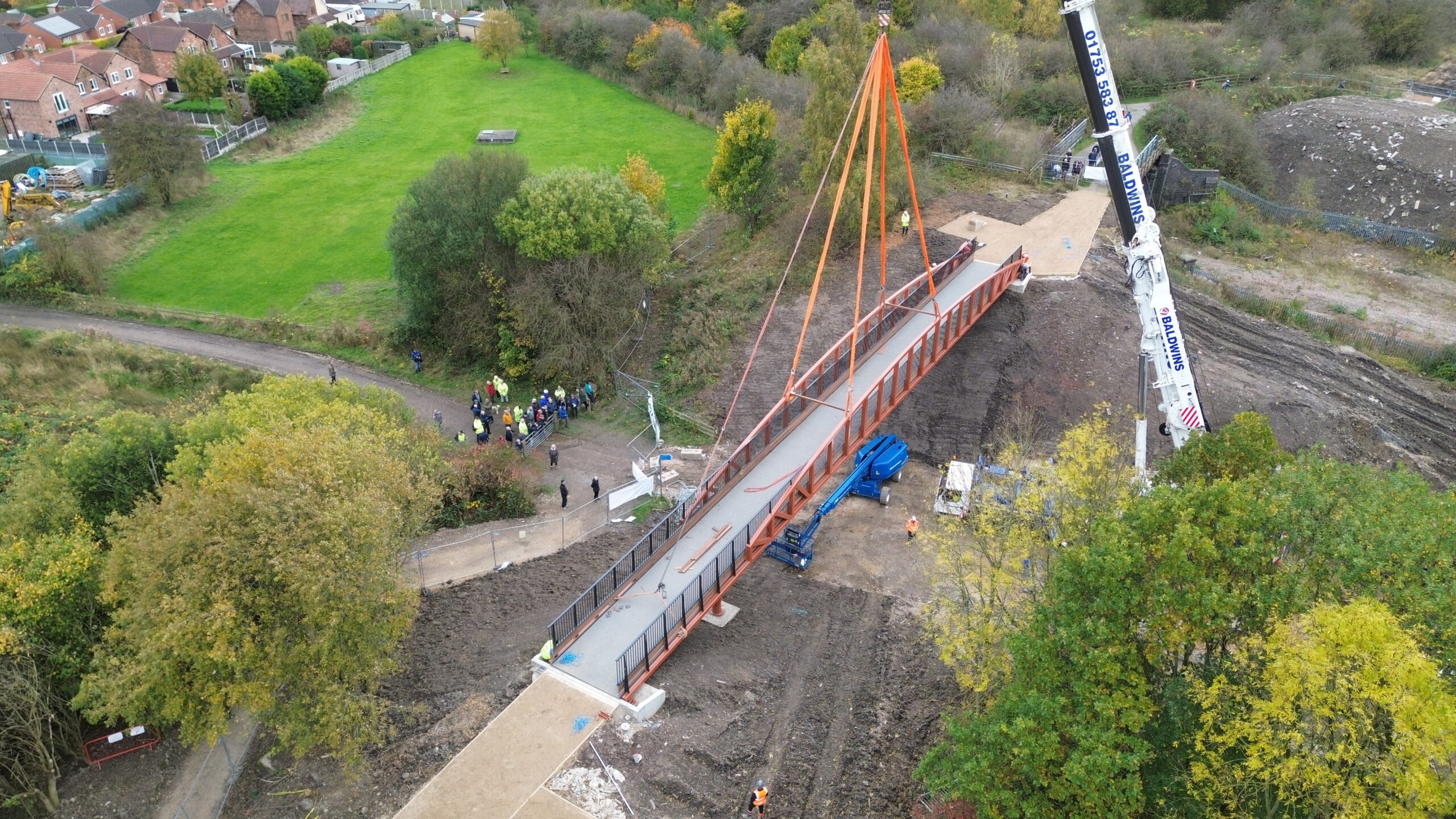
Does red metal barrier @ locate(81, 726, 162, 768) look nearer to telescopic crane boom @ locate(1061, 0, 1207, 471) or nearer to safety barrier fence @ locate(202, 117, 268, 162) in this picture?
telescopic crane boom @ locate(1061, 0, 1207, 471)

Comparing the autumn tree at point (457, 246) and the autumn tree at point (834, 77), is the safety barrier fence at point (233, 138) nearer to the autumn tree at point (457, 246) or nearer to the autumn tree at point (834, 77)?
the autumn tree at point (457, 246)

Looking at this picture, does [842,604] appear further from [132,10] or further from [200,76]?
[132,10]

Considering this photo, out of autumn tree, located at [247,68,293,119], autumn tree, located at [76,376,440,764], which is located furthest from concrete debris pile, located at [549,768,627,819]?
autumn tree, located at [247,68,293,119]

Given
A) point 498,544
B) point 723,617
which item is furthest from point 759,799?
point 498,544

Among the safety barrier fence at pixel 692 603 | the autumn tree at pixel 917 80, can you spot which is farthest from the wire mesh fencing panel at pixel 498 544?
the autumn tree at pixel 917 80

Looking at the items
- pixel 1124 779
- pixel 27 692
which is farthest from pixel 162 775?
pixel 1124 779
